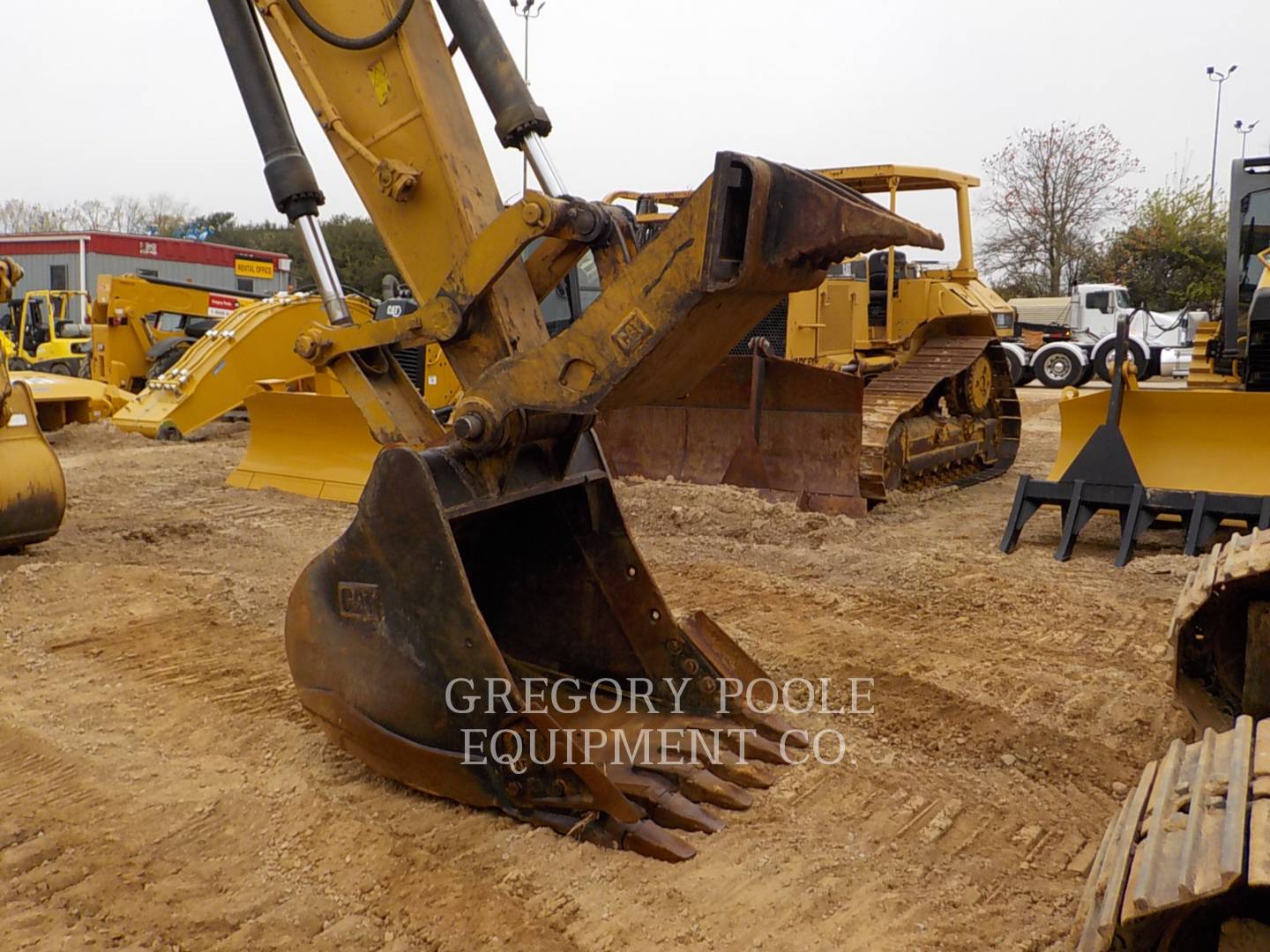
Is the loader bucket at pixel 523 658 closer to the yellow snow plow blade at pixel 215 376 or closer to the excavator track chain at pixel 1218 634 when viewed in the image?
the excavator track chain at pixel 1218 634

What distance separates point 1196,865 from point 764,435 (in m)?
6.09

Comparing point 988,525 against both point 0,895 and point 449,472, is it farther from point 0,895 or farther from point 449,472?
point 0,895

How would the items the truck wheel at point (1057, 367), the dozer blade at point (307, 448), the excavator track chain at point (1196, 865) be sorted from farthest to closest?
the truck wheel at point (1057, 367), the dozer blade at point (307, 448), the excavator track chain at point (1196, 865)

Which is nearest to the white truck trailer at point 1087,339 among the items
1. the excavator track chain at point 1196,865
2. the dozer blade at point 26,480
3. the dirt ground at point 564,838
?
the dirt ground at point 564,838

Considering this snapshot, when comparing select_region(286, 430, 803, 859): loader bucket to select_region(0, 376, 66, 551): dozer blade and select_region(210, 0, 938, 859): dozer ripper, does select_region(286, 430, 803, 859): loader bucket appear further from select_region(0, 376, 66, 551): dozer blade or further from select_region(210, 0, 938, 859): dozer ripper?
select_region(0, 376, 66, 551): dozer blade

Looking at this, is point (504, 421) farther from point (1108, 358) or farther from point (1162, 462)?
point (1108, 358)

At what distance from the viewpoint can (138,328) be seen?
12859 mm

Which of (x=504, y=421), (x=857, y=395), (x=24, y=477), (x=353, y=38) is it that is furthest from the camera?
(x=857, y=395)

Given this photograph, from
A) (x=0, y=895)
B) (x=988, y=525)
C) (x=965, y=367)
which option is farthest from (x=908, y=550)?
(x=0, y=895)

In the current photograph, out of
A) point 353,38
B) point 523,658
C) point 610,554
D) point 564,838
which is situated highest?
point 353,38

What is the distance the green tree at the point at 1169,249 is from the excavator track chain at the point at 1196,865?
3075 centimetres

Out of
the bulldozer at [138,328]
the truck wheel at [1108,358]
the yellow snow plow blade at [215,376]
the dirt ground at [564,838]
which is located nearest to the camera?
the dirt ground at [564,838]

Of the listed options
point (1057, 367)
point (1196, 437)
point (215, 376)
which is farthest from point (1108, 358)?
point (215, 376)

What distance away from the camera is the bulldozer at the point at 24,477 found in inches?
207
